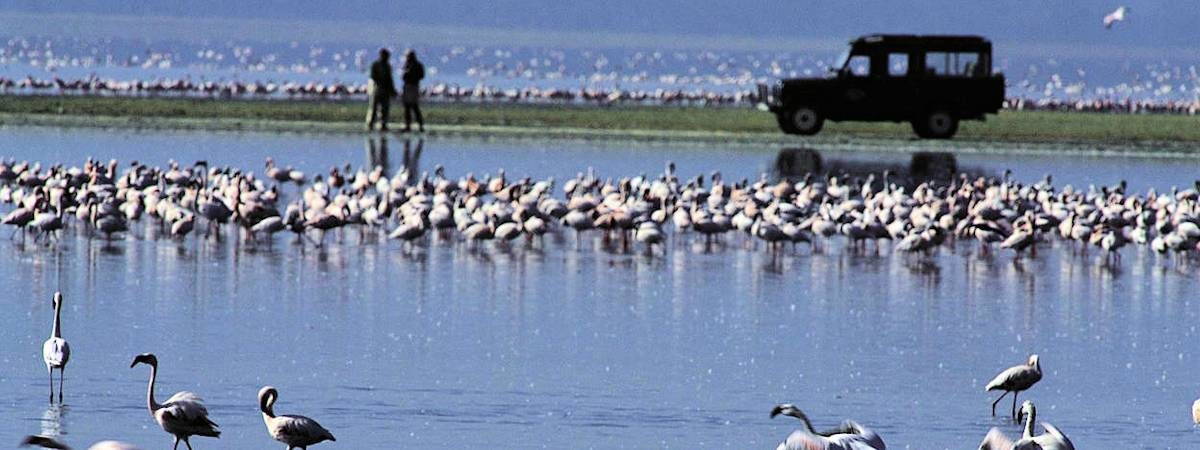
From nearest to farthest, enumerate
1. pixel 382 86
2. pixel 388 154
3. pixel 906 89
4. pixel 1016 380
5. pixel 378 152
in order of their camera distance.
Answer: pixel 1016 380
pixel 388 154
pixel 378 152
pixel 382 86
pixel 906 89

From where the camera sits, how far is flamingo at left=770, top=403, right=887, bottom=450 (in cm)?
930

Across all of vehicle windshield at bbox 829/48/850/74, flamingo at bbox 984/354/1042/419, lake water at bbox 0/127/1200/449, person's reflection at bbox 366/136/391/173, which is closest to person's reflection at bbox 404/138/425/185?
person's reflection at bbox 366/136/391/173

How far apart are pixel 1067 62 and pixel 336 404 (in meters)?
165

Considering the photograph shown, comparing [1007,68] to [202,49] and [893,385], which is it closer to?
[202,49]

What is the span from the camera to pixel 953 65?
40875 mm

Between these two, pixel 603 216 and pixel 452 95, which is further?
pixel 452 95

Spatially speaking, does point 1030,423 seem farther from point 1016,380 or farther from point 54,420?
point 54,420

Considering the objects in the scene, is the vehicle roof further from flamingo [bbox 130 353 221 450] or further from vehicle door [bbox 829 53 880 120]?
flamingo [bbox 130 353 221 450]

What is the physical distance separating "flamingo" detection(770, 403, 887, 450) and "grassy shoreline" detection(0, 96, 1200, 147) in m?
27.8

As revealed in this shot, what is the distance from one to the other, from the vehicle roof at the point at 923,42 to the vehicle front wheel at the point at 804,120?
1.38 meters

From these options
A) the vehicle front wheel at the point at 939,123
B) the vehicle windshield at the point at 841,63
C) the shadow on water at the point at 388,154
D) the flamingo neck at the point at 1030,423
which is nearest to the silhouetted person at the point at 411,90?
the shadow on water at the point at 388,154

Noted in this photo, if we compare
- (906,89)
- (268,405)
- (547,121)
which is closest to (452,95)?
(547,121)

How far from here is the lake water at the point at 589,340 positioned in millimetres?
11555

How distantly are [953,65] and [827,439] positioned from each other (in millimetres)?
31943
